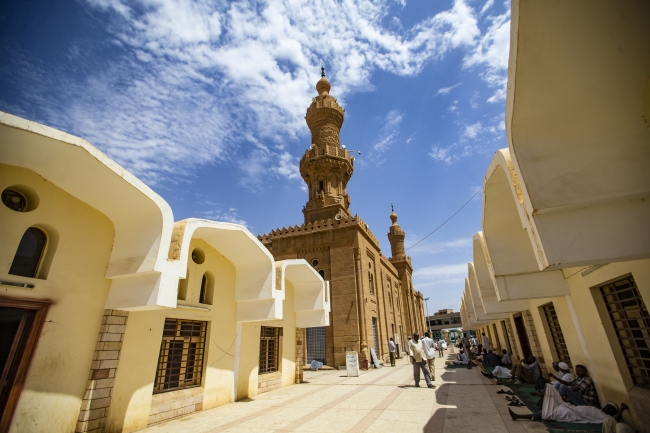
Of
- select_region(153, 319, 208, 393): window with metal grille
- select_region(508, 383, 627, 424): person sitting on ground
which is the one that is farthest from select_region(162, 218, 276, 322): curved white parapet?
select_region(508, 383, 627, 424): person sitting on ground

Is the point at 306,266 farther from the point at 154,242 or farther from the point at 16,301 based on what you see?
the point at 16,301

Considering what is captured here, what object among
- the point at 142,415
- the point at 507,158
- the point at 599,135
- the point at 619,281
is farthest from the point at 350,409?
the point at 599,135

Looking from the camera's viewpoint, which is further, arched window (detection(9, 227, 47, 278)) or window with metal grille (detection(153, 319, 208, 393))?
window with metal grille (detection(153, 319, 208, 393))

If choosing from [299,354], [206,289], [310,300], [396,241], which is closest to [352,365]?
[299,354]

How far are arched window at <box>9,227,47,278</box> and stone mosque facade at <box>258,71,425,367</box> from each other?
46.7ft

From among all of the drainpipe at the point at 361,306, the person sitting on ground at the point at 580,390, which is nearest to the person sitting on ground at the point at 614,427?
the person sitting on ground at the point at 580,390

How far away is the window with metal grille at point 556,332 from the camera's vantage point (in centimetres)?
828

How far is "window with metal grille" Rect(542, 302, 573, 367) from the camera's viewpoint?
8281 mm

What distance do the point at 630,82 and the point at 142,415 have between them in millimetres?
8866

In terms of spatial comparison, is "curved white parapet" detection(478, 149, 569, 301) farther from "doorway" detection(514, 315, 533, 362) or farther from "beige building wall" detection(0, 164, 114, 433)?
"beige building wall" detection(0, 164, 114, 433)

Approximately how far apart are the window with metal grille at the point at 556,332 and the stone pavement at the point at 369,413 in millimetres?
2121

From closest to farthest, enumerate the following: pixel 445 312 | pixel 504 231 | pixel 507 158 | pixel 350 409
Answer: pixel 507 158, pixel 504 231, pixel 350 409, pixel 445 312

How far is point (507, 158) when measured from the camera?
4488 millimetres

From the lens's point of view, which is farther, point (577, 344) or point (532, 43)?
point (577, 344)
